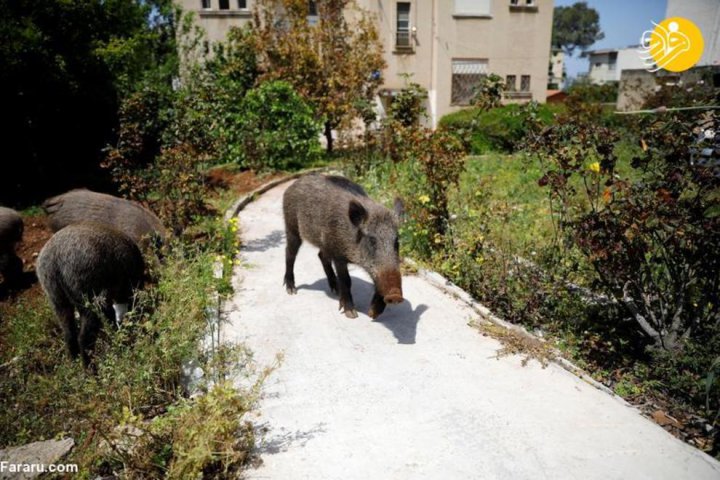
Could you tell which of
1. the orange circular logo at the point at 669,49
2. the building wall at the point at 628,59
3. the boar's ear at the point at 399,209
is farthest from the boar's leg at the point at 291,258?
the building wall at the point at 628,59

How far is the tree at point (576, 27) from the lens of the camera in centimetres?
10006

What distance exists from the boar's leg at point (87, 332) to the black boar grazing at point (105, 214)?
1.78 meters

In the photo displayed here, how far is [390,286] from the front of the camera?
Result: 514cm

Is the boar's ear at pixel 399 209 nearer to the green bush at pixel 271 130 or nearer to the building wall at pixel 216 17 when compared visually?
the green bush at pixel 271 130

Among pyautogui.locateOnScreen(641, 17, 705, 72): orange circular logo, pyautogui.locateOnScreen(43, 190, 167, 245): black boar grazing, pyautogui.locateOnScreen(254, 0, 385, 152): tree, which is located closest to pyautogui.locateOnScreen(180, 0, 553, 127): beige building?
pyautogui.locateOnScreen(254, 0, 385, 152): tree

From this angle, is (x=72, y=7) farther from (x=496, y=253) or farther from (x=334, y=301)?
(x=496, y=253)

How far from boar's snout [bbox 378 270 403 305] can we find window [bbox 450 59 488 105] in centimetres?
1897

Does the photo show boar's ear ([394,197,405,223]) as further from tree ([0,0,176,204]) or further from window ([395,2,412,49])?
window ([395,2,412,49])

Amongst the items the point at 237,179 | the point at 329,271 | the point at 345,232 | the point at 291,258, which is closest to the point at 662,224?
the point at 345,232

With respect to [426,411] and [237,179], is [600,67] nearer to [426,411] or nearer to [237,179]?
[237,179]

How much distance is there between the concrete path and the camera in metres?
3.62

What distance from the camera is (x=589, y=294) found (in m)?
5.88

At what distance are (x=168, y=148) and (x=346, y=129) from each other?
7.77 meters

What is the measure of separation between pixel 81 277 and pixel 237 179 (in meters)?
8.79
